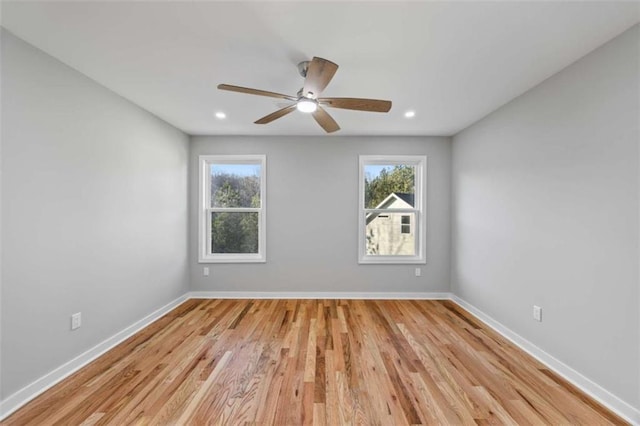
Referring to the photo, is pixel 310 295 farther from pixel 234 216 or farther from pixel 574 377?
pixel 574 377

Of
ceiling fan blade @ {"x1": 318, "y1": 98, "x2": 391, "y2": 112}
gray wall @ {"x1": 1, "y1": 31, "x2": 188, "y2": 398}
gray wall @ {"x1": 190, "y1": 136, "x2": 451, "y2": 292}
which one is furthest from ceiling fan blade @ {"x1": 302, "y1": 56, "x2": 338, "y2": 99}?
gray wall @ {"x1": 190, "y1": 136, "x2": 451, "y2": 292}

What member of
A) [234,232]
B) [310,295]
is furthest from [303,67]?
[310,295]

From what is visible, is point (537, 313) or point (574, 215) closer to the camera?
point (574, 215)

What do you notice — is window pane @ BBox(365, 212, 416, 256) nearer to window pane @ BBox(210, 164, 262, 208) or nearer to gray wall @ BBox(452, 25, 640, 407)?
gray wall @ BBox(452, 25, 640, 407)

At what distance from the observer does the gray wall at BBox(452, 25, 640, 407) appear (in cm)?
168

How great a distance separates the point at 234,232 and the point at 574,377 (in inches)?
158

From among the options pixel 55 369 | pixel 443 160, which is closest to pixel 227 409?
pixel 55 369

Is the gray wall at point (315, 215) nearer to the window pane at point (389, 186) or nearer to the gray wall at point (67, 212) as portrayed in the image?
the window pane at point (389, 186)

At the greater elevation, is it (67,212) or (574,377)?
(67,212)

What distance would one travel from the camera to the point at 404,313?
338 centimetres

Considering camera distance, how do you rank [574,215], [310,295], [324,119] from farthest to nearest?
[310,295] < [324,119] < [574,215]

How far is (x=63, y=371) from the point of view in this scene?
2.03m

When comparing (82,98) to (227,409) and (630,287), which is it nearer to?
(227,409)

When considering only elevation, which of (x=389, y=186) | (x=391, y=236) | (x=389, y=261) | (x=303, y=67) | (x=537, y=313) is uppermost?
(x=303, y=67)
